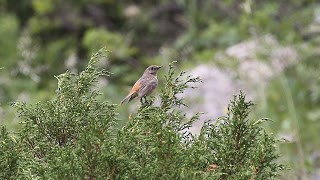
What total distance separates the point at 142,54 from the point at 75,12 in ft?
A: 4.21

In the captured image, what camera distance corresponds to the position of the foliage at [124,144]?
109 inches

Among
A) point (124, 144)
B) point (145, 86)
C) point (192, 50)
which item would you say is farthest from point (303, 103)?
point (124, 144)

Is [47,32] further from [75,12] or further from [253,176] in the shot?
[253,176]

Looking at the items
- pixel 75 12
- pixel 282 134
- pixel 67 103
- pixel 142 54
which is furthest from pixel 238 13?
pixel 67 103

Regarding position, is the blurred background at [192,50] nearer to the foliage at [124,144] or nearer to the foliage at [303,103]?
the foliage at [303,103]

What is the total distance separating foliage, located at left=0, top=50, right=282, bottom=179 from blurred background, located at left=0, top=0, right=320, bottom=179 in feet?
12.6

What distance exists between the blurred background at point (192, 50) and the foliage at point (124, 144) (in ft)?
12.6

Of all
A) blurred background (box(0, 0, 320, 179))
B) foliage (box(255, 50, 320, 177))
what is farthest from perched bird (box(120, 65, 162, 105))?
foliage (box(255, 50, 320, 177))

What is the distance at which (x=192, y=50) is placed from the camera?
11977mm

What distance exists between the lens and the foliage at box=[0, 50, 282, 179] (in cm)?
278

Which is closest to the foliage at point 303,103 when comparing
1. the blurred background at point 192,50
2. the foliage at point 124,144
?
the blurred background at point 192,50

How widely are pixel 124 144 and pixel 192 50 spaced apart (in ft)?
30.1

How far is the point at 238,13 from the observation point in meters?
13.1

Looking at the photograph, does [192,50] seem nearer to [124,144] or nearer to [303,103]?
[303,103]
